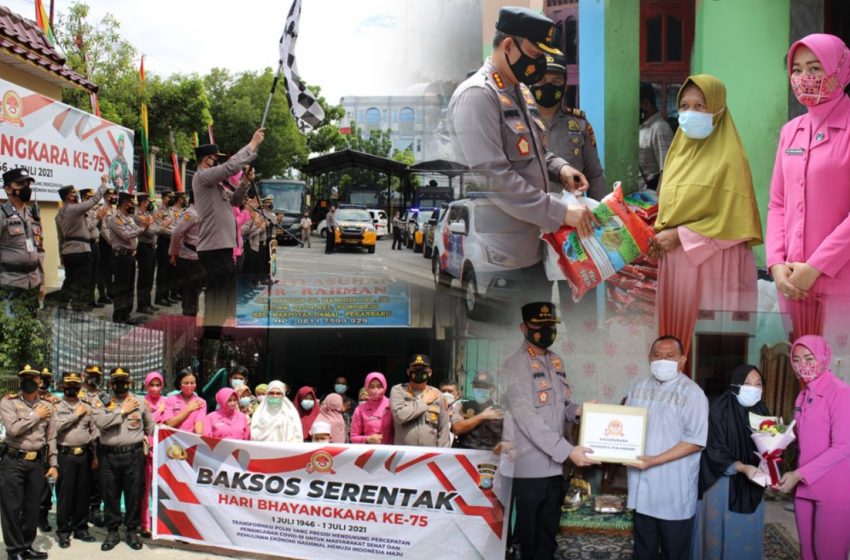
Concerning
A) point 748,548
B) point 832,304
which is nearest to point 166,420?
point 748,548

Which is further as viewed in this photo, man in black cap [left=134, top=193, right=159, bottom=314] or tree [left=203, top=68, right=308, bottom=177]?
man in black cap [left=134, top=193, right=159, bottom=314]

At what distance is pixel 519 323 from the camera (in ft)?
13.8

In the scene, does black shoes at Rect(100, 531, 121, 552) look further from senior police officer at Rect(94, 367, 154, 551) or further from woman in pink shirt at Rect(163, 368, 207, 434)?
woman in pink shirt at Rect(163, 368, 207, 434)

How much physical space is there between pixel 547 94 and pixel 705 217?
954 mm

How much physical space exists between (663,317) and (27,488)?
4238mm

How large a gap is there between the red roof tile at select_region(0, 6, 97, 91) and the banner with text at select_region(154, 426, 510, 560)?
2.52 metres

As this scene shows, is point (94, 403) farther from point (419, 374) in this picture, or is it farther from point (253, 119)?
point (419, 374)

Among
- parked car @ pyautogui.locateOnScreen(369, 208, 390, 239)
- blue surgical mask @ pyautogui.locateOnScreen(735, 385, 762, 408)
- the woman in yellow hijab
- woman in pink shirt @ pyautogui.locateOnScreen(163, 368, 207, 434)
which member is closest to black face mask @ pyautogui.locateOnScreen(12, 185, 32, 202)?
woman in pink shirt @ pyautogui.locateOnScreen(163, 368, 207, 434)

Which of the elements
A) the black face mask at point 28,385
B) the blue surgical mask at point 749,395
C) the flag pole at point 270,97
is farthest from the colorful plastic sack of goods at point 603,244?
the black face mask at point 28,385

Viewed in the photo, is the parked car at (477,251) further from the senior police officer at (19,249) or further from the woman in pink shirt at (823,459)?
the senior police officer at (19,249)

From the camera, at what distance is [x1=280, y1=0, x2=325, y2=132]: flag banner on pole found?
15.9 feet

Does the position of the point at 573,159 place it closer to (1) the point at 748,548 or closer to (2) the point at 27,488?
(1) the point at 748,548

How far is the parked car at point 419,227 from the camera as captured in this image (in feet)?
14.3

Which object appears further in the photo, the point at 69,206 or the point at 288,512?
the point at 69,206
